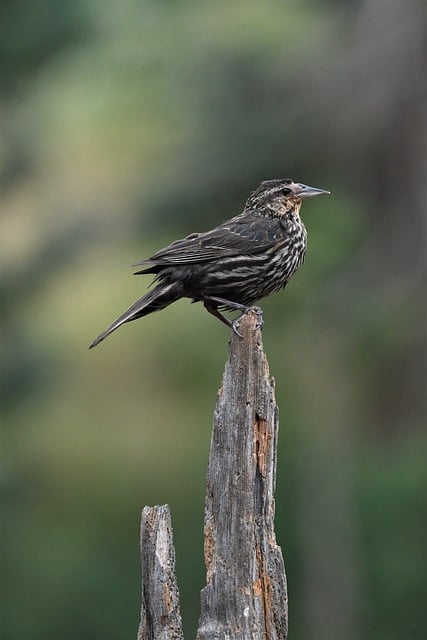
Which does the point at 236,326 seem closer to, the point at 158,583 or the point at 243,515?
the point at 243,515

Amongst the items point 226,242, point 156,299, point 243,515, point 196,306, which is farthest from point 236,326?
point 196,306

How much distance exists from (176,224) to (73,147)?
304cm

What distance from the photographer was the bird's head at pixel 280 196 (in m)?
7.42

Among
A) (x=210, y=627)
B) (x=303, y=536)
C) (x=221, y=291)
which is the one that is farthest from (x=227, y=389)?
(x=303, y=536)

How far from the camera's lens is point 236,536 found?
5.30 m

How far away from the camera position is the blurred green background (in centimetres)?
1325

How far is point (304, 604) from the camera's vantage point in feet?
44.4

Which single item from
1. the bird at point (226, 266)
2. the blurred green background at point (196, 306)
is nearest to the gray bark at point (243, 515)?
the bird at point (226, 266)

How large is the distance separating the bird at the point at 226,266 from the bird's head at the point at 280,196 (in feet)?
0.58

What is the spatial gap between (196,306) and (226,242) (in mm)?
8752

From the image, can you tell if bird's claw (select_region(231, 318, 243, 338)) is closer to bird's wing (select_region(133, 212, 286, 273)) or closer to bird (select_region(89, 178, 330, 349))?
bird (select_region(89, 178, 330, 349))

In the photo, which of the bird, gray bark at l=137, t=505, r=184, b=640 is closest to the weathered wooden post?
gray bark at l=137, t=505, r=184, b=640

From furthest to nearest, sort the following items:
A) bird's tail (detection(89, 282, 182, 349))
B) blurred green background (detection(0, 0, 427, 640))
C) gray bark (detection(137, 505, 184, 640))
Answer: blurred green background (detection(0, 0, 427, 640)), bird's tail (detection(89, 282, 182, 349)), gray bark (detection(137, 505, 184, 640))

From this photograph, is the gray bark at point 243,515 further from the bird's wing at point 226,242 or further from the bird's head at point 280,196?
the bird's head at point 280,196
